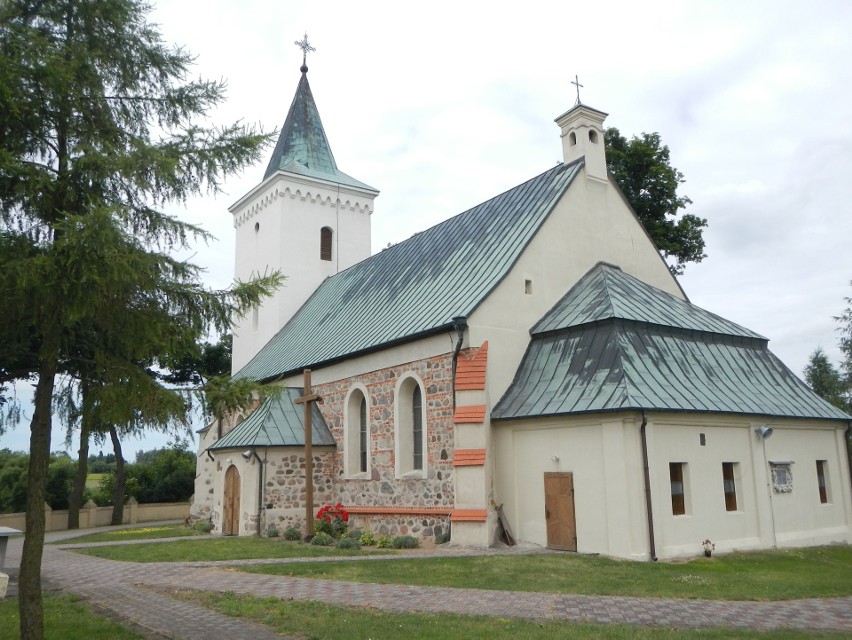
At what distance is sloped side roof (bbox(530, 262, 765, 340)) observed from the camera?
1666 centimetres

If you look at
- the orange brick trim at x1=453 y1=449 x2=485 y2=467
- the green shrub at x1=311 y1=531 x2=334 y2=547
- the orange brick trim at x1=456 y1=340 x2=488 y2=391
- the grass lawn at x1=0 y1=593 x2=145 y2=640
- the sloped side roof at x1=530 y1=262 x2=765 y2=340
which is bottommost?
the green shrub at x1=311 y1=531 x2=334 y2=547

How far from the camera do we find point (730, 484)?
50.5 ft

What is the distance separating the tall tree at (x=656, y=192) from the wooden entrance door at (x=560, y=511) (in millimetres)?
16521

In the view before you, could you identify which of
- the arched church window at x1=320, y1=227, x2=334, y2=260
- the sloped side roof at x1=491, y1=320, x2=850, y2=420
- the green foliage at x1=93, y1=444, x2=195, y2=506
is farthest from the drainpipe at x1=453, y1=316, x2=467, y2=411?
the green foliage at x1=93, y1=444, x2=195, y2=506

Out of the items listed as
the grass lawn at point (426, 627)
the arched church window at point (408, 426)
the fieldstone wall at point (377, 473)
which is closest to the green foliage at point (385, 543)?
the fieldstone wall at point (377, 473)

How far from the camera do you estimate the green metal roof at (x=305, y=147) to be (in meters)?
30.8

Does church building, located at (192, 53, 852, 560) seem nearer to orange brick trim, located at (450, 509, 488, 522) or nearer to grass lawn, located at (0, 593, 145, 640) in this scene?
orange brick trim, located at (450, 509, 488, 522)

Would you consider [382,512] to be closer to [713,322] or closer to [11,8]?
[713,322]

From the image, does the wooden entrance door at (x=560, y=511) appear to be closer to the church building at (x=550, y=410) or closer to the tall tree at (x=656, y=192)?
the church building at (x=550, y=410)

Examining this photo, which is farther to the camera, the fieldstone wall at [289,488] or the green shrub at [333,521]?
the fieldstone wall at [289,488]

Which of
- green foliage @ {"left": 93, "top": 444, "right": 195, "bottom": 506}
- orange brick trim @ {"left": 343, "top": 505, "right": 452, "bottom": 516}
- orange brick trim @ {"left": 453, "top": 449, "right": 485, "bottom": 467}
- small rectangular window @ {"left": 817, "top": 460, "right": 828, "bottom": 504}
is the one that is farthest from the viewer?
green foliage @ {"left": 93, "top": 444, "right": 195, "bottom": 506}

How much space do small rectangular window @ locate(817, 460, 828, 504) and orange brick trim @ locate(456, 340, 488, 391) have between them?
8.52 meters

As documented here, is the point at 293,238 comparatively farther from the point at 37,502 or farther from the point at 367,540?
the point at 37,502

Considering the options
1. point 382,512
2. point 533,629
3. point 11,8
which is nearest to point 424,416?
point 382,512
